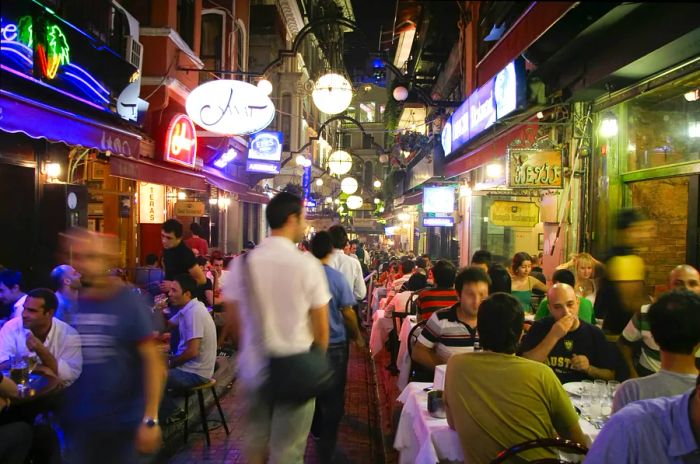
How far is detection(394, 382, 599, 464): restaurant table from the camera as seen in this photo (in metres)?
3.52

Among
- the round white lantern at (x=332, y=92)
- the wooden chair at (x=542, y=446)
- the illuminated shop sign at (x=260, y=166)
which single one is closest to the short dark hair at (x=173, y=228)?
the round white lantern at (x=332, y=92)

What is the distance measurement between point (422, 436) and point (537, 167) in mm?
5725

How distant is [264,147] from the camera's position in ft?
60.8

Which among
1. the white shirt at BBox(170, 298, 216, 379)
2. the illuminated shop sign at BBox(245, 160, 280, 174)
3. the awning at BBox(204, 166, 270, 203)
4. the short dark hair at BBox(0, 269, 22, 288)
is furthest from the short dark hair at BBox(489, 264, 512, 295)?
the illuminated shop sign at BBox(245, 160, 280, 174)

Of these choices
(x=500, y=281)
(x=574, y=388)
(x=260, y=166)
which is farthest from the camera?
(x=260, y=166)

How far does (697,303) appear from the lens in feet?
8.43

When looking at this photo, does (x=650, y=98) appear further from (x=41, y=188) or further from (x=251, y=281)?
(x=41, y=188)

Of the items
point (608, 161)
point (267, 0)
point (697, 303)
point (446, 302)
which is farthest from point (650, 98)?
point (267, 0)

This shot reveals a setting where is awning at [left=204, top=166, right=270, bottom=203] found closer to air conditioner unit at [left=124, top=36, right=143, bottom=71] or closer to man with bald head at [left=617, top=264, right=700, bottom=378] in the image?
air conditioner unit at [left=124, top=36, right=143, bottom=71]

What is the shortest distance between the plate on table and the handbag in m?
2.16

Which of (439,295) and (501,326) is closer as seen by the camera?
(501,326)

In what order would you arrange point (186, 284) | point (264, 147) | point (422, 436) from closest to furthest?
point (422, 436) → point (186, 284) → point (264, 147)

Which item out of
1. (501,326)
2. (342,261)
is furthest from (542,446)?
(342,261)

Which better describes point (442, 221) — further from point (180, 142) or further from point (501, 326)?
point (501, 326)
